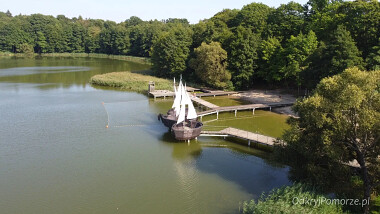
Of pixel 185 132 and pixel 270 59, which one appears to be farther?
pixel 270 59

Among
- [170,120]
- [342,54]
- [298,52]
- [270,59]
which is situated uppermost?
[298,52]

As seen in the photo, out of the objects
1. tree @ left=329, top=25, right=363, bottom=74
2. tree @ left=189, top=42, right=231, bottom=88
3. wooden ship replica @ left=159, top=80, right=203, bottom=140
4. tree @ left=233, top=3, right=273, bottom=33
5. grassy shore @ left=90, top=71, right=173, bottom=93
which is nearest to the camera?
wooden ship replica @ left=159, top=80, right=203, bottom=140

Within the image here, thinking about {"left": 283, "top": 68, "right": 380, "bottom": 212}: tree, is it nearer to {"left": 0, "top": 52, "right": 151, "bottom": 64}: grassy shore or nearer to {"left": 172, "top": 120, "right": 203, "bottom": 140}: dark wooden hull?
{"left": 172, "top": 120, "right": 203, "bottom": 140}: dark wooden hull

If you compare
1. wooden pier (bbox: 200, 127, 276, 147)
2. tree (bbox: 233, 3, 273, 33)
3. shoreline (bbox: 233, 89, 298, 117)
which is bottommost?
wooden pier (bbox: 200, 127, 276, 147)

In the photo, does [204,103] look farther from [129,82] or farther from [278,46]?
[129,82]

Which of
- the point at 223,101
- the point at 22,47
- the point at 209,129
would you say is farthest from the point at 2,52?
the point at 209,129

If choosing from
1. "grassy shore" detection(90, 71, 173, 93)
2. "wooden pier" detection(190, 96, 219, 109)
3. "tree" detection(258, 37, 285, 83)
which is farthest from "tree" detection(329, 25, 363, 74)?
"grassy shore" detection(90, 71, 173, 93)

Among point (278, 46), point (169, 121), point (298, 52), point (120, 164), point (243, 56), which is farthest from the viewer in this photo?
point (243, 56)

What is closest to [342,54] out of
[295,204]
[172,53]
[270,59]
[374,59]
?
[374,59]
